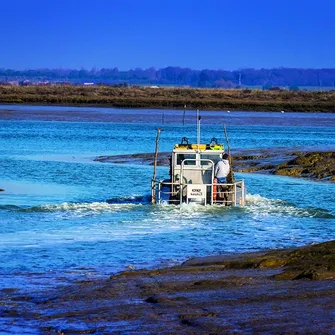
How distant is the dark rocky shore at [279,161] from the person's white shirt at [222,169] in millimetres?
9793

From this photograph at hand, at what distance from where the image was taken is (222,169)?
23234 millimetres

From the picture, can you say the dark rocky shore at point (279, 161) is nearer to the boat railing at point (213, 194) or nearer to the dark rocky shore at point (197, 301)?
the boat railing at point (213, 194)

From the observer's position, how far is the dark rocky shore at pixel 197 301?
380 inches

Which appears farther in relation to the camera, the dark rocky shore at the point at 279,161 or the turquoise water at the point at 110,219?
the dark rocky shore at the point at 279,161

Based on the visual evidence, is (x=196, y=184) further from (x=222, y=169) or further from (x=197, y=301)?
(x=197, y=301)

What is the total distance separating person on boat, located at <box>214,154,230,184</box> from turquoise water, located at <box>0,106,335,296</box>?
0.93 metres

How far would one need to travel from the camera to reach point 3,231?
63.0 ft

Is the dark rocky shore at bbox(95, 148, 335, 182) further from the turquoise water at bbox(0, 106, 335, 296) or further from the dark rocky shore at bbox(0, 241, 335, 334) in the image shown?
the dark rocky shore at bbox(0, 241, 335, 334)

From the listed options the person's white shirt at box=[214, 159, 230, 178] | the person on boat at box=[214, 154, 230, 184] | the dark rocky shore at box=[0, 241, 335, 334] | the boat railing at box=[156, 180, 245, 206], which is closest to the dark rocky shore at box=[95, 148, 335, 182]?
the boat railing at box=[156, 180, 245, 206]

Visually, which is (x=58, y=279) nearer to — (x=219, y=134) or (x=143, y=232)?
(x=143, y=232)

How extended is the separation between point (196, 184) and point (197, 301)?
12.1 m

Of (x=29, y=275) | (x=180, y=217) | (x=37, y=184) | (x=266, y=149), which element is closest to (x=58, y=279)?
(x=29, y=275)

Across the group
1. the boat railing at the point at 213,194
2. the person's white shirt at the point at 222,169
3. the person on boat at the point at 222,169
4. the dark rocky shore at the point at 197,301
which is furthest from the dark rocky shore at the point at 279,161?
the dark rocky shore at the point at 197,301

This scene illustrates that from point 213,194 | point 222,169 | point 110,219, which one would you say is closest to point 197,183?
point 213,194
